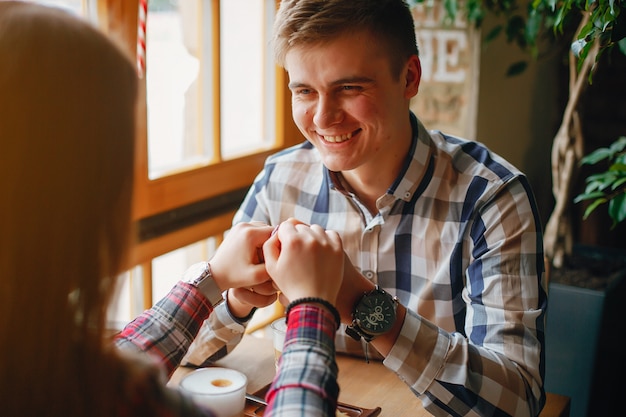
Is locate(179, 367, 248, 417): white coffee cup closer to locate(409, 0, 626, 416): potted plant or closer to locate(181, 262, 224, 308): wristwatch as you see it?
locate(181, 262, 224, 308): wristwatch

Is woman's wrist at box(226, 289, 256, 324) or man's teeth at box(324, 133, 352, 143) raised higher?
man's teeth at box(324, 133, 352, 143)

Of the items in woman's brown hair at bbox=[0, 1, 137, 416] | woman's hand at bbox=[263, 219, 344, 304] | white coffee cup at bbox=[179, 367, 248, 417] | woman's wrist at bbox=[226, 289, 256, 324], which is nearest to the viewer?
woman's brown hair at bbox=[0, 1, 137, 416]

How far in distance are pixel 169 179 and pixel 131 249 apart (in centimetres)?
134

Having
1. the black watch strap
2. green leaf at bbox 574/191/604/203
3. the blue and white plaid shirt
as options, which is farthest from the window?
green leaf at bbox 574/191/604/203

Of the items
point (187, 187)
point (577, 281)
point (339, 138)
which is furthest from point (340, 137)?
point (577, 281)

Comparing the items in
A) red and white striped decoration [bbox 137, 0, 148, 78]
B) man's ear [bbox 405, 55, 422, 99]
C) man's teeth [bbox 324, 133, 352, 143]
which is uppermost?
red and white striped decoration [bbox 137, 0, 148, 78]

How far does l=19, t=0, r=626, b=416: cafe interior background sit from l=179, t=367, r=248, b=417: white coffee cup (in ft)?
1.96

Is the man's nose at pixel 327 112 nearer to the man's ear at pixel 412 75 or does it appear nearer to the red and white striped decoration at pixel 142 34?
the man's ear at pixel 412 75

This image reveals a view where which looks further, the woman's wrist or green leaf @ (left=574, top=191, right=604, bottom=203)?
green leaf @ (left=574, top=191, right=604, bottom=203)

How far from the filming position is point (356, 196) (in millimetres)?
1705

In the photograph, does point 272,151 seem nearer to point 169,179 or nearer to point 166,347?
point 169,179

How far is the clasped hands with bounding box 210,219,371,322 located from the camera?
101 centimetres

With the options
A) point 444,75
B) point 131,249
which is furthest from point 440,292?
point 444,75

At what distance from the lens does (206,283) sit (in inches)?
49.6
